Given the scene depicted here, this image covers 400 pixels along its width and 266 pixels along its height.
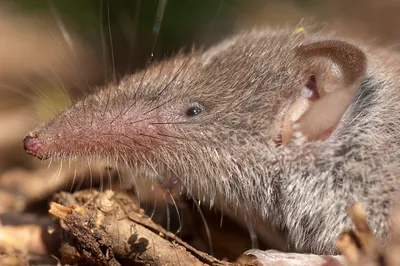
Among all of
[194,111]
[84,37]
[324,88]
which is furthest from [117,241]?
[84,37]

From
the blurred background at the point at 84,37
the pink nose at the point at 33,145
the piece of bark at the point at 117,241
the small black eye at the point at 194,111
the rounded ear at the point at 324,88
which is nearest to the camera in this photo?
the piece of bark at the point at 117,241

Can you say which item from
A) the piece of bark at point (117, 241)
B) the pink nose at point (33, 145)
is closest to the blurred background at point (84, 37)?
the pink nose at point (33, 145)

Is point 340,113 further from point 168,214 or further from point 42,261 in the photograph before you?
point 42,261

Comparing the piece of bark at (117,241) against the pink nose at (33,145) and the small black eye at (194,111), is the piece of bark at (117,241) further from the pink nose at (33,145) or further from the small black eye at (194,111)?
the small black eye at (194,111)

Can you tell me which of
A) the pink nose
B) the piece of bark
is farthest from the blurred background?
the piece of bark

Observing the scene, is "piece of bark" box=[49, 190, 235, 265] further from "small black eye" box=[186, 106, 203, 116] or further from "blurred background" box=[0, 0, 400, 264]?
"blurred background" box=[0, 0, 400, 264]

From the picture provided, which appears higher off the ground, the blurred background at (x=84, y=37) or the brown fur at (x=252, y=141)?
the blurred background at (x=84, y=37)

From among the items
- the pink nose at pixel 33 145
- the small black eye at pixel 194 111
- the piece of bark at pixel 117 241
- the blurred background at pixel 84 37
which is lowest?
the piece of bark at pixel 117 241

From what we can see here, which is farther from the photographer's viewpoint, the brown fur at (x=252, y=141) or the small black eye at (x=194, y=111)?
the small black eye at (x=194, y=111)
